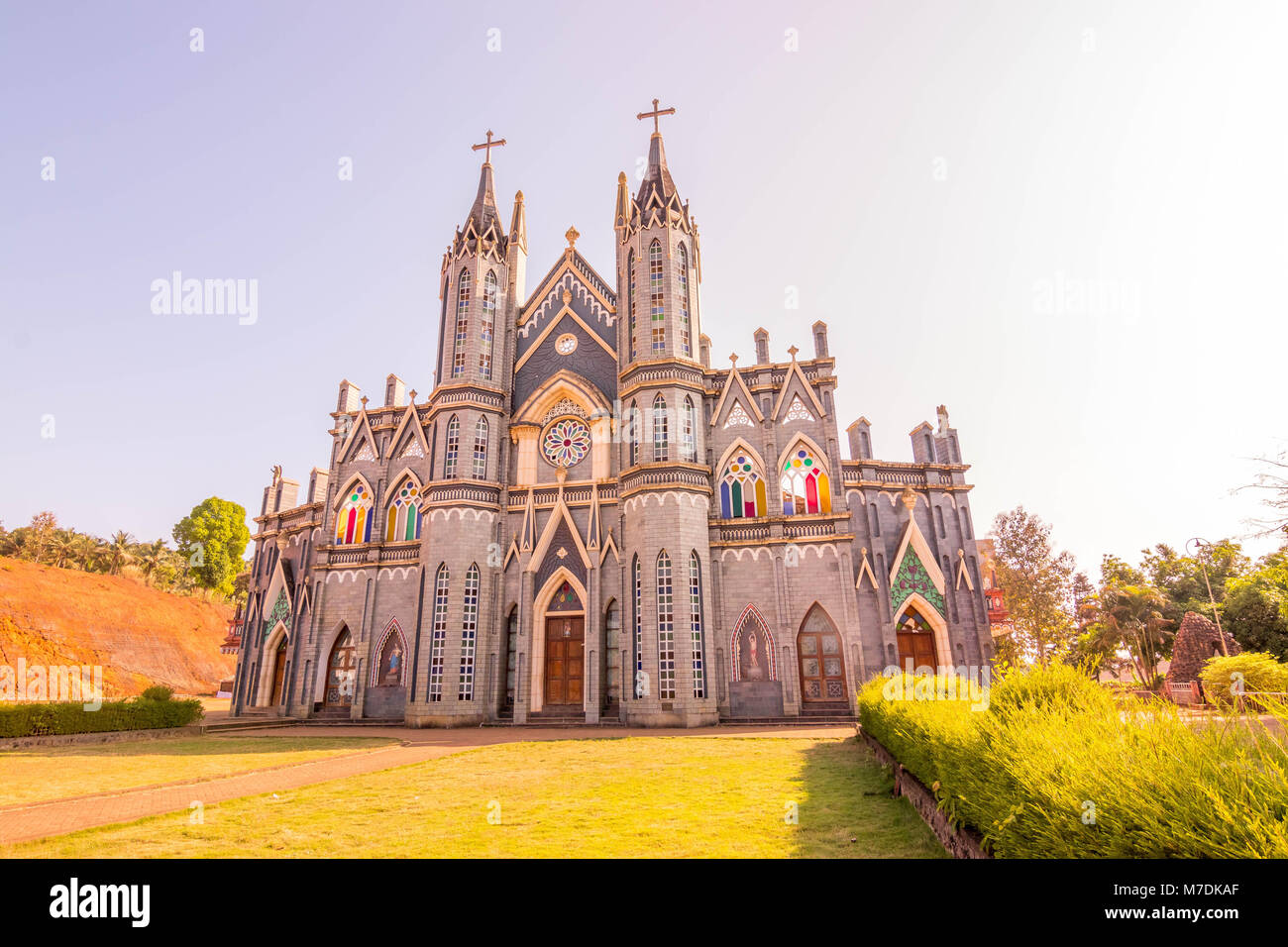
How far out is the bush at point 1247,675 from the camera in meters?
19.7

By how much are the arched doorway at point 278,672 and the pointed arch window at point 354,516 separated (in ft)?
20.4

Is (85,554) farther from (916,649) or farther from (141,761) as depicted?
(916,649)

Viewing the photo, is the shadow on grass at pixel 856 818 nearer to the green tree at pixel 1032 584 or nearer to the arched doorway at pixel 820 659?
the arched doorway at pixel 820 659

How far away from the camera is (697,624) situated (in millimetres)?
25062

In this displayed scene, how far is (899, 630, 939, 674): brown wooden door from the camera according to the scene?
87.0 ft

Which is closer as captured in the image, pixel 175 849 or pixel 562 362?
pixel 175 849

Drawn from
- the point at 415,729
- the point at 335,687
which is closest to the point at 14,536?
the point at 335,687

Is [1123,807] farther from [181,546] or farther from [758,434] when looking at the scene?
[181,546]

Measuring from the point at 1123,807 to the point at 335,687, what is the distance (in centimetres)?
3185

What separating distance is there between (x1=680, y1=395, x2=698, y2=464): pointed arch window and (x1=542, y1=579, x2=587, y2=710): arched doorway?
7.47 m

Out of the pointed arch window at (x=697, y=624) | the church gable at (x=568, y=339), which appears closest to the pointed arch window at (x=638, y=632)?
the pointed arch window at (x=697, y=624)

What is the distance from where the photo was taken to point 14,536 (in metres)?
75.2

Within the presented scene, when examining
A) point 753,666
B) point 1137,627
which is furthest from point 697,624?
point 1137,627

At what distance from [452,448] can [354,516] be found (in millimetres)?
7330
